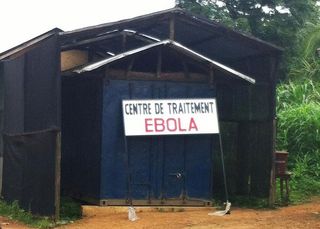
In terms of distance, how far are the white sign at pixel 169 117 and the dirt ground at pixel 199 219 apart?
1.56 meters

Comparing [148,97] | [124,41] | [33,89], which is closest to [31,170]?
[33,89]

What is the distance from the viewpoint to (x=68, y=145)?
12.1 meters

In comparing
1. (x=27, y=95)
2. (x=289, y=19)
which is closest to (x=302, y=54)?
(x=289, y=19)

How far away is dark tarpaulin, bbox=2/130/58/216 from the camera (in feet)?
31.6

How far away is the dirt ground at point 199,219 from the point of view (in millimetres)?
9039

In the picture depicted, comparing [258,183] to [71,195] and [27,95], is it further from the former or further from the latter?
[27,95]

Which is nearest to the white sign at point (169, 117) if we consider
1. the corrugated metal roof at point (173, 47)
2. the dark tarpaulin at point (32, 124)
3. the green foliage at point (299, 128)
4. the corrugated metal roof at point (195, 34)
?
the corrugated metal roof at point (173, 47)

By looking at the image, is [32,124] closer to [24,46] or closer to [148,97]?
[24,46]

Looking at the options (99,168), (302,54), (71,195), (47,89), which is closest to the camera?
(47,89)

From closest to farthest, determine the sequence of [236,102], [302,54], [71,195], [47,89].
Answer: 1. [47,89]
2. [71,195]
3. [236,102]
4. [302,54]

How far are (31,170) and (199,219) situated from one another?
10.3 feet

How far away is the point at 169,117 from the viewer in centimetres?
1103

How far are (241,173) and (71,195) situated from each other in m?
3.76

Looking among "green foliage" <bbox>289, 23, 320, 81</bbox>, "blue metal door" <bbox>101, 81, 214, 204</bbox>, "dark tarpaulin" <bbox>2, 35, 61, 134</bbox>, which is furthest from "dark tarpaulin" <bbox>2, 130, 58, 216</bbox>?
"green foliage" <bbox>289, 23, 320, 81</bbox>
